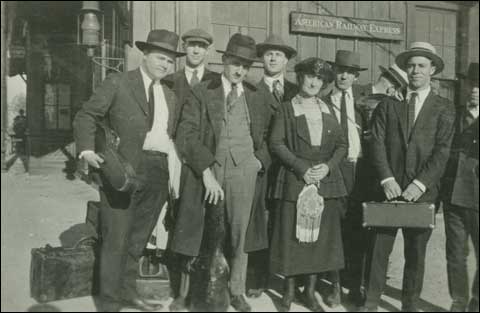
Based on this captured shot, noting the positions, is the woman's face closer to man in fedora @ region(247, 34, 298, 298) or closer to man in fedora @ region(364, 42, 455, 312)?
man in fedora @ region(247, 34, 298, 298)

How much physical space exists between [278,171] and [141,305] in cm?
149

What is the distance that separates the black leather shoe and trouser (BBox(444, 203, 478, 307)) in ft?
7.33

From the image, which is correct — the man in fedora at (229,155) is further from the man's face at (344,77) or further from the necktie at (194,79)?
the man's face at (344,77)

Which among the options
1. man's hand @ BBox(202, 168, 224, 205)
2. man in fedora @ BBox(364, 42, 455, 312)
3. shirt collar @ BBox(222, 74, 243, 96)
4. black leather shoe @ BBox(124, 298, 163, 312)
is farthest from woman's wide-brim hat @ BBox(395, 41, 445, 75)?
black leather shoe @ BBox(124, 298, 163, 312)

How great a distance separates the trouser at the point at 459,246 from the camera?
12.4 feet

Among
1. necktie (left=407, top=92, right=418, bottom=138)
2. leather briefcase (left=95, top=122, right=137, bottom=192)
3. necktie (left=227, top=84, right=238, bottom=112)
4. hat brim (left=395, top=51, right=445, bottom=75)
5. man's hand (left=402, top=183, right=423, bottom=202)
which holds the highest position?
hat brim (left=395, top=51, right=445, bottom=75)

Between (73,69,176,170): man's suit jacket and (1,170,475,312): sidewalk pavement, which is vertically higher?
(73,69,176,170): man's suit jacket

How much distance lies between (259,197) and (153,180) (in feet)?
2.79

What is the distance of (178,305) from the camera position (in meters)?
3.92

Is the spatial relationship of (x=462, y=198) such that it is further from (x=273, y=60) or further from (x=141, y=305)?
(x=141, y=305)

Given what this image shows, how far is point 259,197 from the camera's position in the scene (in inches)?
162

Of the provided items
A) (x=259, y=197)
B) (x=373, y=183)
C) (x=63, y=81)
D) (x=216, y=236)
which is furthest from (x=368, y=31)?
(x=63, y=81)

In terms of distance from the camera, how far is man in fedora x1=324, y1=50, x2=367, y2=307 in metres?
4.38

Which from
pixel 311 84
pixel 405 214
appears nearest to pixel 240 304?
pixel 405 214
